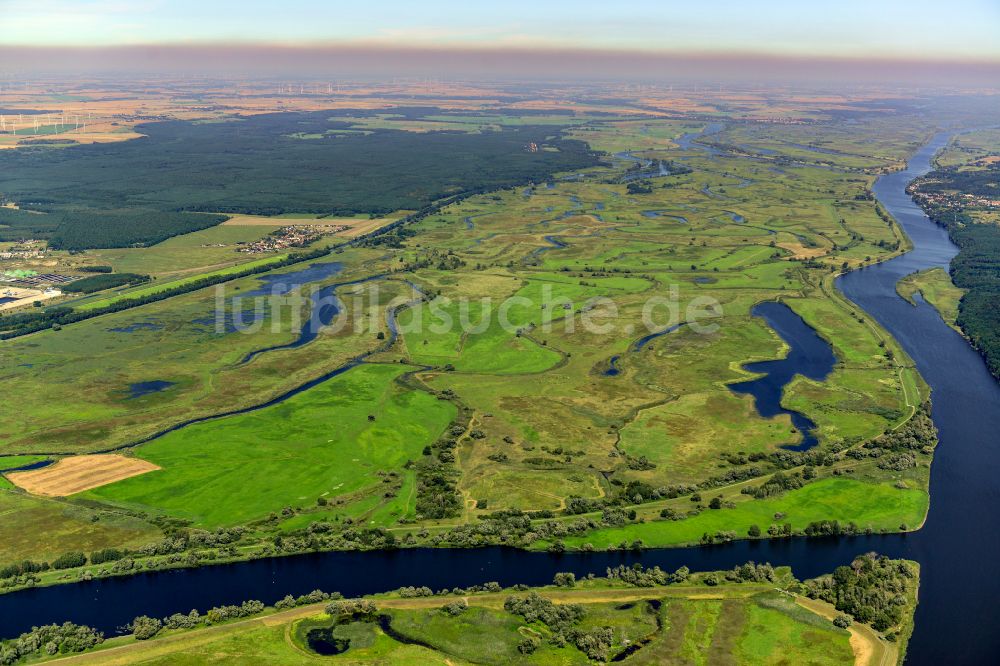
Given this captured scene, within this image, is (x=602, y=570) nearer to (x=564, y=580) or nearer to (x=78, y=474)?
(x=564, y=580)

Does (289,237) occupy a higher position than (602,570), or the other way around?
(289,237)

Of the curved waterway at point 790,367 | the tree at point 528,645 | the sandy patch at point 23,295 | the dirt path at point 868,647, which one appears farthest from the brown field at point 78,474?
the curved waterway at point 790,367

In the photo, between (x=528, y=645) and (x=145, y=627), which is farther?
(x=145, y=627)

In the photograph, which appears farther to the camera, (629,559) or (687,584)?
(629,559)

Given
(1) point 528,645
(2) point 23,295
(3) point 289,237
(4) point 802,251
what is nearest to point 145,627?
(1) point 528,645

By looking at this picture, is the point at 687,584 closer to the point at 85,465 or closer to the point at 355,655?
the point at 355,655

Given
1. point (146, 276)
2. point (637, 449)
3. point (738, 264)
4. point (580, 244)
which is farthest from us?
point (580, 244)

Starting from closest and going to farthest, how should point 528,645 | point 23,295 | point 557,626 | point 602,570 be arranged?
point 528,645 < point 557,626 < point 602,570 < point 23,295

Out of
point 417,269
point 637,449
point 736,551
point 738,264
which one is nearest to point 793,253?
point 738,264
